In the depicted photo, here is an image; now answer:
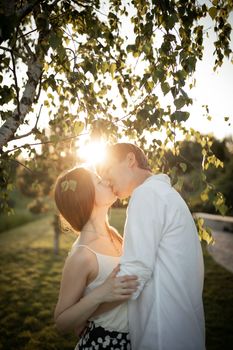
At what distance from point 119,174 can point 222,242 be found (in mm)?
12705

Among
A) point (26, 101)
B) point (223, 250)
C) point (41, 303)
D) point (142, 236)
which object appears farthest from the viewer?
point (223, 250)

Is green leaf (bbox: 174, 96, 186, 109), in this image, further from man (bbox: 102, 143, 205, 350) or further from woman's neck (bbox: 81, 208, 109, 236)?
woman's neck (bbox: 81, 208, 109, 236)

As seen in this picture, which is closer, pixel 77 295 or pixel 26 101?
pixel 77 295

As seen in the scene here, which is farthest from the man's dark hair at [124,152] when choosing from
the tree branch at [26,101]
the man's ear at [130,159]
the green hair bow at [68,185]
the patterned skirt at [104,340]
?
the patterned skirt at [104,340]

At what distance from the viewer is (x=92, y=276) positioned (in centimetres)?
245

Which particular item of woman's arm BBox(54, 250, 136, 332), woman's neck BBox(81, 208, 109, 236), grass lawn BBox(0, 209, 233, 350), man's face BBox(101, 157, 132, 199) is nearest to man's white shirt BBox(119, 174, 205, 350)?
woman's arm BBox(54, 250, 136, 332)

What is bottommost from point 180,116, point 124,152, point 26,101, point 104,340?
point 104,340

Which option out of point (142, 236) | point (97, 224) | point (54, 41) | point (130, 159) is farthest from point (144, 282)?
point (54, 41)

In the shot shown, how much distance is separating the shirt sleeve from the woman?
72mm

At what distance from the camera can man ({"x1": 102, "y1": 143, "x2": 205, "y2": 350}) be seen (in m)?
2.00

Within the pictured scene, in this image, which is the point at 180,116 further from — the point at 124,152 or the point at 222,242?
the point at 222,242

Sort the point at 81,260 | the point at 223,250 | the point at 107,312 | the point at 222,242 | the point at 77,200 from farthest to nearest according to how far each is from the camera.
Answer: the point at 222,242
the point at 223,250
the point at 77,200
the point at 107,312
the point at 81,260

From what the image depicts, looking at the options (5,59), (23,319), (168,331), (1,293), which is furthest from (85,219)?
(1,293)

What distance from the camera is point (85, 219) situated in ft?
9.20
